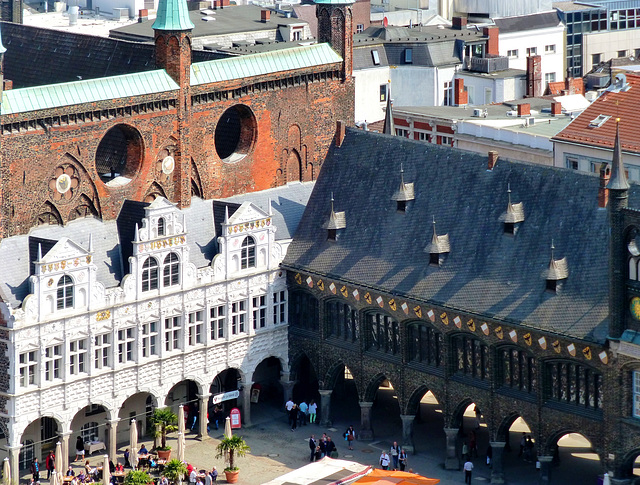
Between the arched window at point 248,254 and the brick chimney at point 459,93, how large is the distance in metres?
54.3

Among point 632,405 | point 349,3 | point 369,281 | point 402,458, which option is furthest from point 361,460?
point 349,3

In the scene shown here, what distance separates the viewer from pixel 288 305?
140 metres

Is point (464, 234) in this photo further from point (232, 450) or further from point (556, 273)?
point (232, 450)

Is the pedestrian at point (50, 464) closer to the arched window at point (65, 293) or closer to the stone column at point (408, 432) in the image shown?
the arched window at point (65, 293)

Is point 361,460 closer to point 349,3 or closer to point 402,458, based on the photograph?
point 402,458

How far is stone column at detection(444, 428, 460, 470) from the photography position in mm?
129625

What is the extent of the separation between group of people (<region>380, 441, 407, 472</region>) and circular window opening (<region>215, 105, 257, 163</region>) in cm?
2581

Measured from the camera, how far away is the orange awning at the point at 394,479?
392 feet

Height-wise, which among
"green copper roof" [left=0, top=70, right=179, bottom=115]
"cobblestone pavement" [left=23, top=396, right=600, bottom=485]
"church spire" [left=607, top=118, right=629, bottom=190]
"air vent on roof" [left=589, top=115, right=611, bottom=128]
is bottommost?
"cobblestone pavement" [left=23, top=396, right=600, bottom=485]

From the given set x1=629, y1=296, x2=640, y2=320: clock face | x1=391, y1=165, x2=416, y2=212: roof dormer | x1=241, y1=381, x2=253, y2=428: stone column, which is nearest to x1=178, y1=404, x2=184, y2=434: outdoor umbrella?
x1=241, y1=381, x2=253, y2=428: stone column

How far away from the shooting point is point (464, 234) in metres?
130

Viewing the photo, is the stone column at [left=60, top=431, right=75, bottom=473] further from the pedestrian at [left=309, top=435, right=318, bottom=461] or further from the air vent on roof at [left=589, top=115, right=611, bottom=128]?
the air vent on roof at [left=589, top=115, right=611, bottom=128]

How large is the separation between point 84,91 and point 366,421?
2966 centimetres

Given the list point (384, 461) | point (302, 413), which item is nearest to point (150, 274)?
point (302, 413)
